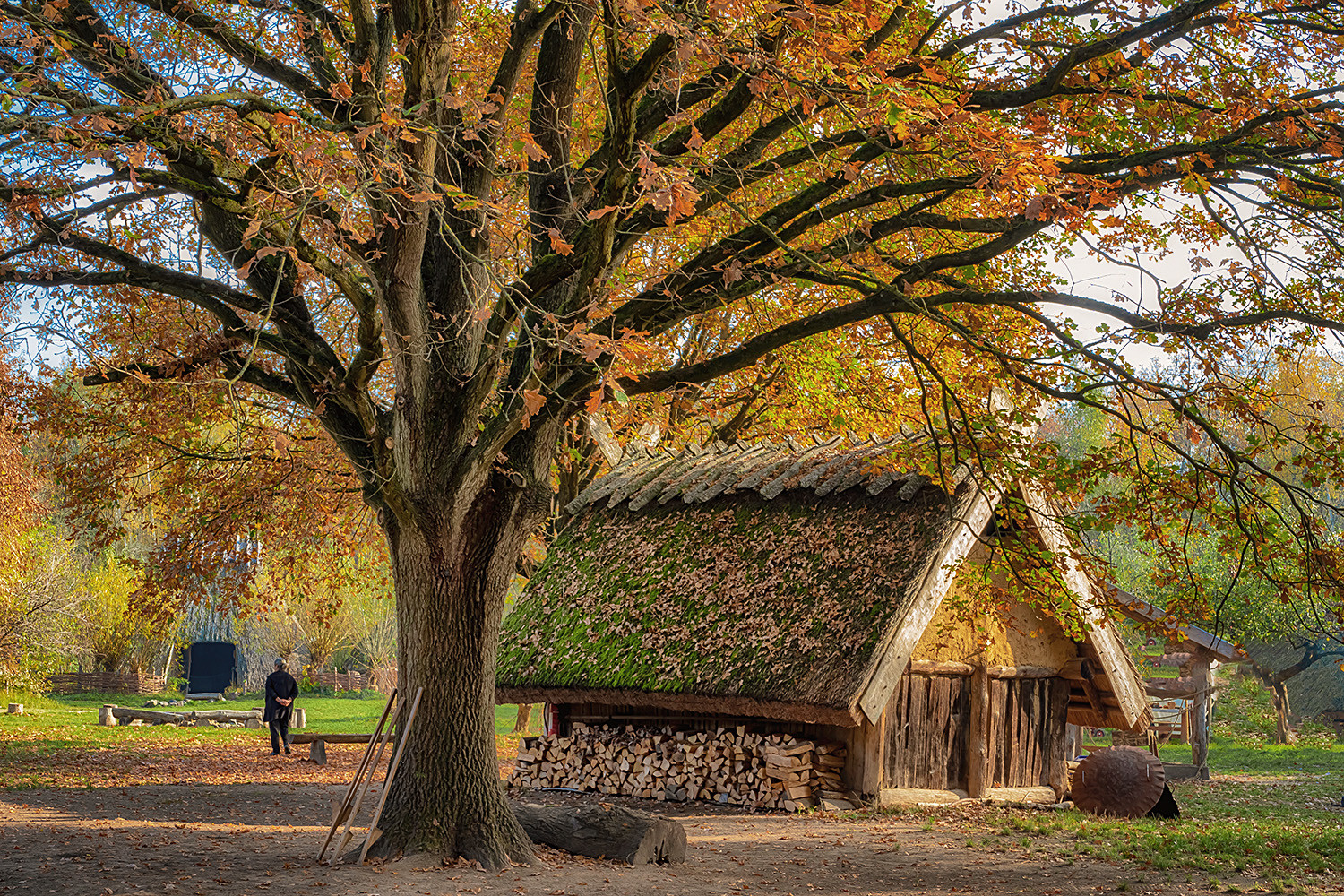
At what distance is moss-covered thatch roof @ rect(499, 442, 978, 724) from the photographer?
1162 cm

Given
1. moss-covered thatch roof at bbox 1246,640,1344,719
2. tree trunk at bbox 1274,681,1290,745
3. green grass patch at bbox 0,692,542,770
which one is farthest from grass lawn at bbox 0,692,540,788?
moss-covered thatch roof at bbox 1246,640,1344,719

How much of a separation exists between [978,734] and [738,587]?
3.57 m

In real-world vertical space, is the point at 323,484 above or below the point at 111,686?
above

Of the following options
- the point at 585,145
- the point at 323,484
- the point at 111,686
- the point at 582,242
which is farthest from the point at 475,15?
the point at 111,686

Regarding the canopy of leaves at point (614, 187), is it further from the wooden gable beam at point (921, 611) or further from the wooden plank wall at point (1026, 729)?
the wooden plank wall at point (1026, 729)

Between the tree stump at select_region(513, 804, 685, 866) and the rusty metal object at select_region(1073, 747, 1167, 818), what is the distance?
6515 millimetres

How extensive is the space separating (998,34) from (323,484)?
11.5 metres

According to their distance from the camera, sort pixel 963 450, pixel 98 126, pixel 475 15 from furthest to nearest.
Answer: pixel 475 15 < pixel 963 450 < pixel 98 126

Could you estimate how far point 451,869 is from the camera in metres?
7.47

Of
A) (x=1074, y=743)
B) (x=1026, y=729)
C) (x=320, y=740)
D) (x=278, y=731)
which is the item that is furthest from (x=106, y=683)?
(x=1026, y=729)

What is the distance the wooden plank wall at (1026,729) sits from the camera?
13.7 metres

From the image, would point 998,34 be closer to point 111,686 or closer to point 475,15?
point 475,15

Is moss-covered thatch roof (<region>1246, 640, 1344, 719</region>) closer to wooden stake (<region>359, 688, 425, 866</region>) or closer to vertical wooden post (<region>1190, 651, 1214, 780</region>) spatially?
vertical wooden post (<region>1190, 651, 1214, 780</region>)

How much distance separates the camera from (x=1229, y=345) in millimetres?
8367
